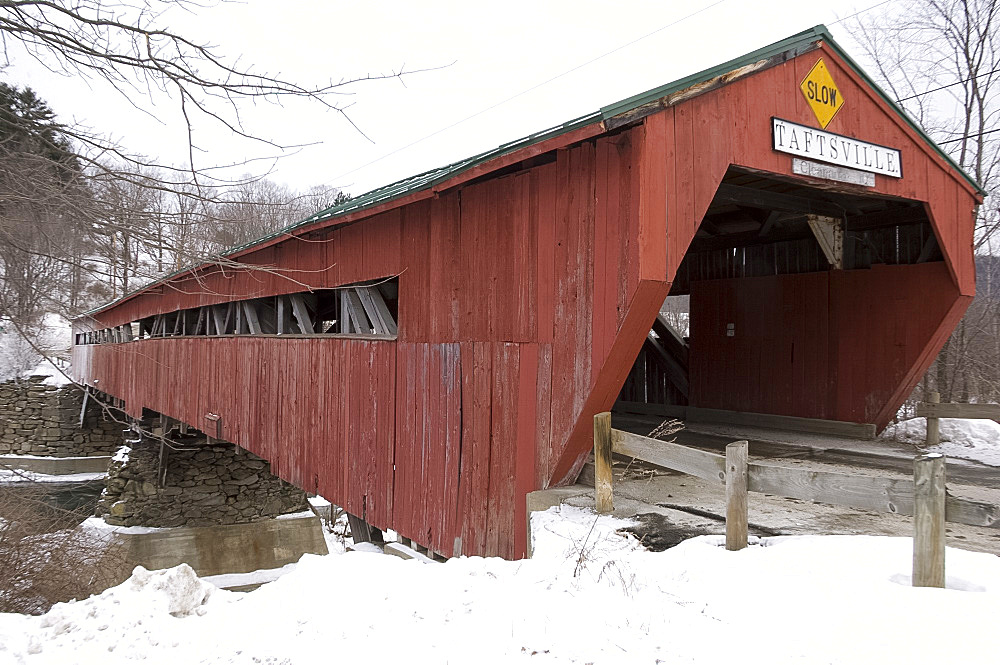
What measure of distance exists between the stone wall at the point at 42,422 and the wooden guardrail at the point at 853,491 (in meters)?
26.0

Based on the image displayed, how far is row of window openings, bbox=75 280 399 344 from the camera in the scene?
27.0 feet

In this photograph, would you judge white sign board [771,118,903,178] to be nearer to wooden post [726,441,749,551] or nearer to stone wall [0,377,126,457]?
wooden post [726,441,749,551]

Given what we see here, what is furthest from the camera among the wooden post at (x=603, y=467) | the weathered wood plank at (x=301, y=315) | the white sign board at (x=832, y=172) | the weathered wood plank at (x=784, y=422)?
the weathered wood plank at (x=301, y=315)

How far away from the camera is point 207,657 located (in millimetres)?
3438

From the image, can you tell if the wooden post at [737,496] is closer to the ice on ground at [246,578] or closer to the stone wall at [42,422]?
the ice on ground at [246,578]

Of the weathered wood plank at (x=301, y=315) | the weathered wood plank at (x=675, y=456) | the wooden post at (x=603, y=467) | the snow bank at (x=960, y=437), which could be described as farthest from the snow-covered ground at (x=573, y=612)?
the weathered wood plank at (x=301, y=315)

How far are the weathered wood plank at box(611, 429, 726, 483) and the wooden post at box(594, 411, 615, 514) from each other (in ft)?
0.19

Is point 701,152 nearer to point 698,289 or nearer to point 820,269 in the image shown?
point 820,269

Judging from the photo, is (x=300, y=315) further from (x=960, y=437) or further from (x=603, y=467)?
(x=960, y=437)

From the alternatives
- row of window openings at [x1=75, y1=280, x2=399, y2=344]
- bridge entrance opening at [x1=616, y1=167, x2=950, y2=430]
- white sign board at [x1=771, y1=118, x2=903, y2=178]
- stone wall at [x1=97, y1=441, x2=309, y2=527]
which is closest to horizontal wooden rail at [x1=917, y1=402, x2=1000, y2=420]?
bridge entrance opening at [x1=616, y1=167, x2=950, y2=430]

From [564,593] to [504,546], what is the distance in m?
Result: 2.22

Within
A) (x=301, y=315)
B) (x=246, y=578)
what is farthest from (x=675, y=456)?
(x=246, y=578)

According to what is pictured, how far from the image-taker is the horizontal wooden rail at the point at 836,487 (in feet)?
9.89

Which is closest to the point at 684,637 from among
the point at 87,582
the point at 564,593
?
the point at 564,593
